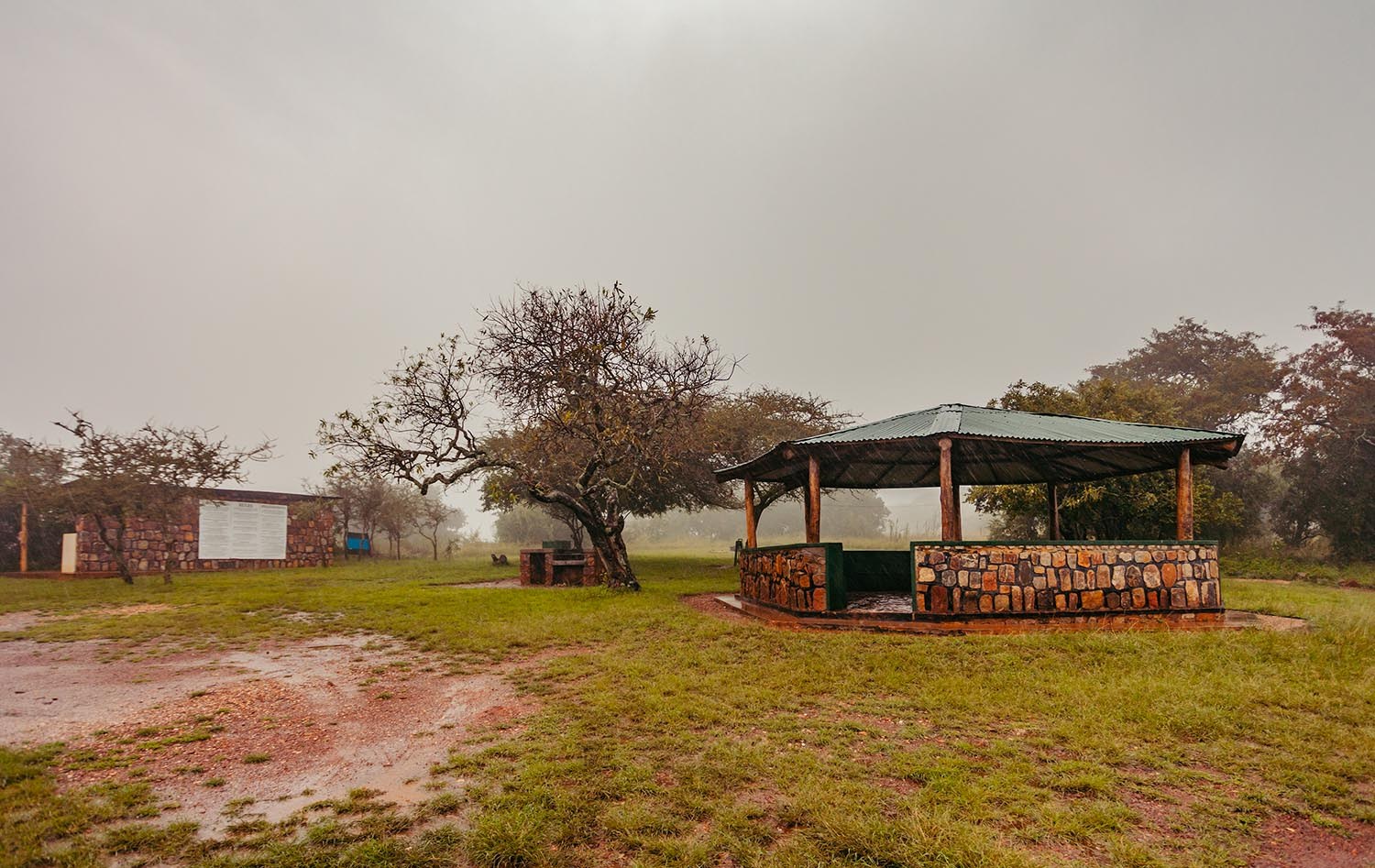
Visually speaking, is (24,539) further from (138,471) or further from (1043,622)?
(1043,622)

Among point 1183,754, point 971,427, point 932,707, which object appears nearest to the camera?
point 1183,754

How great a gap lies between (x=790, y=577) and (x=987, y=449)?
4460 mm

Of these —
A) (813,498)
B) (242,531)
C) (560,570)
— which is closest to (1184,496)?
(813,498)

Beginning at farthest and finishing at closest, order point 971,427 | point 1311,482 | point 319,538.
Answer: point 319,538 < point 1311,482 < point 971,427

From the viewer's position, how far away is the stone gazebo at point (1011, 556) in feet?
28.6

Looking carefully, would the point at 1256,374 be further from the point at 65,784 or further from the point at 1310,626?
the point at 65,784

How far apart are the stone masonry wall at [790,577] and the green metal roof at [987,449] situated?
156 cm

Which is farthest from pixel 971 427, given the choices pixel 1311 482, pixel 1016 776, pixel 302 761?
pixel 1311 482

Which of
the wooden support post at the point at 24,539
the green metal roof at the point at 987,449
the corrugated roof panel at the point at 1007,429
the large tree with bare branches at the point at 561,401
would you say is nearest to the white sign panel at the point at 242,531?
the wooden support post at the point at 24,539

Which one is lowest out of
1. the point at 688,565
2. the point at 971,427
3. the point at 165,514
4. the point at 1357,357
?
the point at 688,565

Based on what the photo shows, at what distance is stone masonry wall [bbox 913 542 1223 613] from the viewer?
8.70 meters

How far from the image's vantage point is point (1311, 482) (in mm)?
20484

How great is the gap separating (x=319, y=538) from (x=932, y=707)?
2782 centimetres

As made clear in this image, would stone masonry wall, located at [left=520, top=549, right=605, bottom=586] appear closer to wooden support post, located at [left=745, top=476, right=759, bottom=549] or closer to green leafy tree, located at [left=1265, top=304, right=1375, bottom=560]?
wooden support post, located at [left=745, top=476, right=759, bottom=549]
